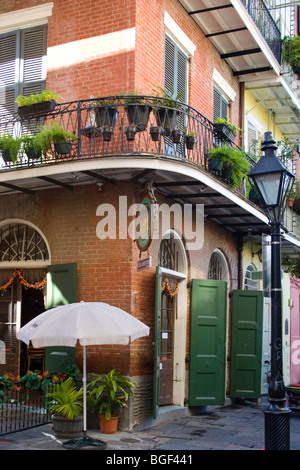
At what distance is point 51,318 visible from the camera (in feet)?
25.1

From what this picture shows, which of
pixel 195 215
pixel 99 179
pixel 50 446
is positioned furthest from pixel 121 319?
pixel 195 215

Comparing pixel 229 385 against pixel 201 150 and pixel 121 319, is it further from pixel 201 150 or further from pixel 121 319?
pixel 121 319

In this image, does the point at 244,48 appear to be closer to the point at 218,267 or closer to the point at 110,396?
the point at 218,267

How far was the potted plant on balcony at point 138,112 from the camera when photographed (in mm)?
9219

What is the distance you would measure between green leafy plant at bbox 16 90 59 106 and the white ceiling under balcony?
3.72 metres

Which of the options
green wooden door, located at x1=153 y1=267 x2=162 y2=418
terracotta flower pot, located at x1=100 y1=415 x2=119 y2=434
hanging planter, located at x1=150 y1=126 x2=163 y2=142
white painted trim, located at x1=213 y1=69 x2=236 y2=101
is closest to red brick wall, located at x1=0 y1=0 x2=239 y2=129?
hanging planter, located at x1=150 y1=126 x2=163 y2=142

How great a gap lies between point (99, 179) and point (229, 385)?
6.53 meters

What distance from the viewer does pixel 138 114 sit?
30.4 ft

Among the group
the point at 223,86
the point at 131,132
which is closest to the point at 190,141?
the point at 131,132

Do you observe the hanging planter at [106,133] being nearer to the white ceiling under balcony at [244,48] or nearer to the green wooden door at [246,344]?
the white ceiling under balcony at [244,48]

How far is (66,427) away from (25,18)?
732cm

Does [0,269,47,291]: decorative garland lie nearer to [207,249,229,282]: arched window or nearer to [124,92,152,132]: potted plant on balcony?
[124,92,152,132]: potted plant on balcony

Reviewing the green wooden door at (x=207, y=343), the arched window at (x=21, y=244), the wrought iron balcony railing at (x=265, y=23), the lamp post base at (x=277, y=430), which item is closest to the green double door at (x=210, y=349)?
the green wooden door at (x=207, y=343)

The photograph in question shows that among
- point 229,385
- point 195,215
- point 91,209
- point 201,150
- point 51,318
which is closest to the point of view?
point 51,318
